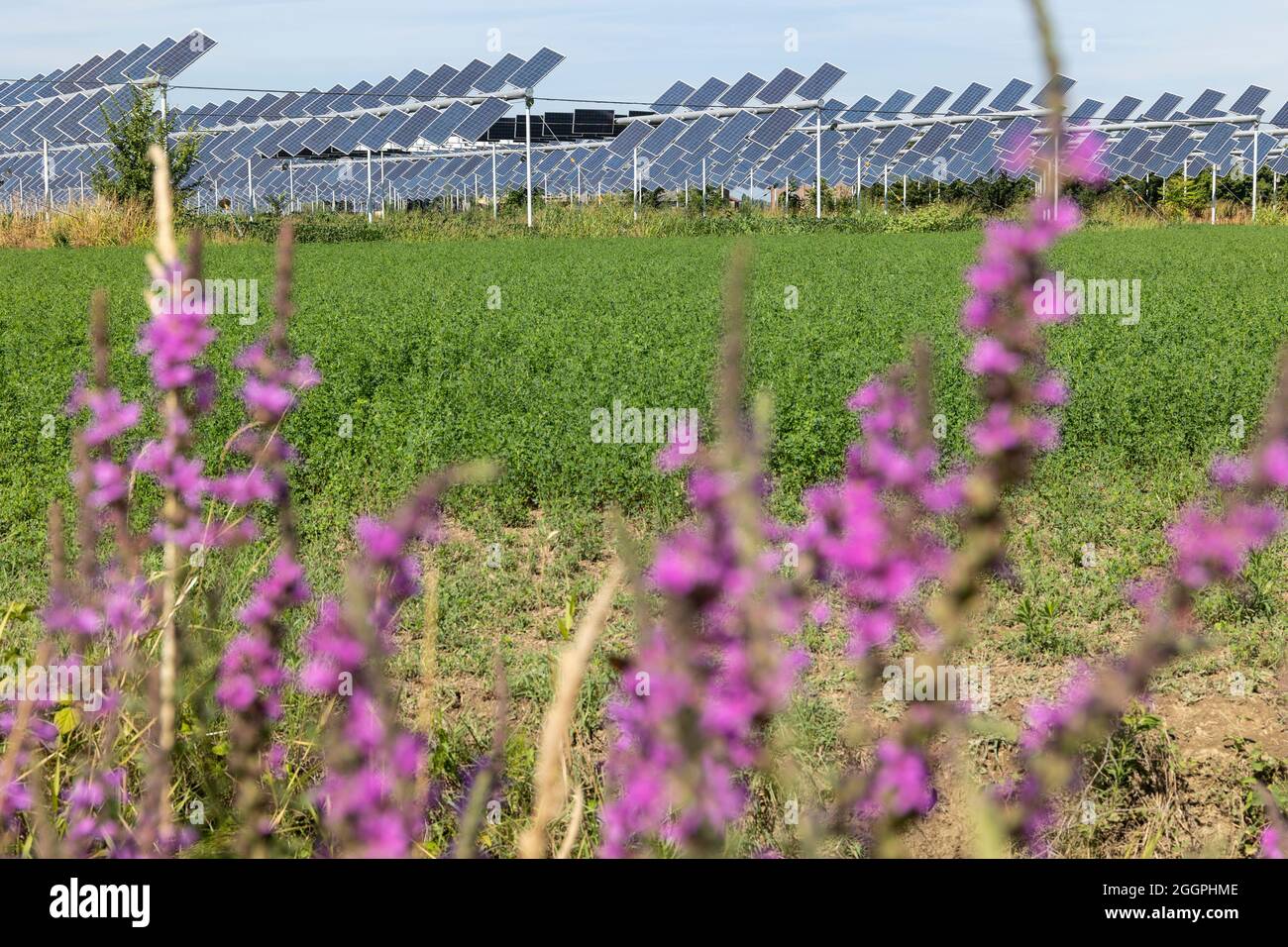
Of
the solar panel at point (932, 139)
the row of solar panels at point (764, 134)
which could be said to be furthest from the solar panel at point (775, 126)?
the solar panel at point (932, 139)

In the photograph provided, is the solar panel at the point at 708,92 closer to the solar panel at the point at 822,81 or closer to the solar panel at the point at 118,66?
the solar panel at the point at 822,81

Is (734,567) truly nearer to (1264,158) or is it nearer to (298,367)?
(298,367)

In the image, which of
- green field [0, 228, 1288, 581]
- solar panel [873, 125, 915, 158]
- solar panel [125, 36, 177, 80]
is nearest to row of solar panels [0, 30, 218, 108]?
solar panel [125, 36, 177, 80]

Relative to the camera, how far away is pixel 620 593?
5539mm

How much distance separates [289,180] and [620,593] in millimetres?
51095

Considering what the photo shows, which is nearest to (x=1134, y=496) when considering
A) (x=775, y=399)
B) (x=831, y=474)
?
(x=831, y=474)

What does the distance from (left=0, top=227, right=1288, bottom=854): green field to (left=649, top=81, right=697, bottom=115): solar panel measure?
3269 cm

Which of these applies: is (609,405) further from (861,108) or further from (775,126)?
(861,108)

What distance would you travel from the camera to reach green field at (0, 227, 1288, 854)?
5.25 meters

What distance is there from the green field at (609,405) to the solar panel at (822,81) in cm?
2579

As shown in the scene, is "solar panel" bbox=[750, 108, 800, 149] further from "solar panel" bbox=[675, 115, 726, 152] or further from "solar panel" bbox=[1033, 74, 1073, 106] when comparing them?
"solar panel" bbox=[1033, 74, 1073, 106]

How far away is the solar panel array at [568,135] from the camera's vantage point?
39219 millimetres
